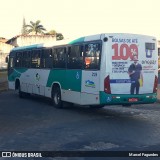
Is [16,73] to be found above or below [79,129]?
above

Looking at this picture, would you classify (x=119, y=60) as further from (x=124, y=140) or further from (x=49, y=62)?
(x=49, y=62)

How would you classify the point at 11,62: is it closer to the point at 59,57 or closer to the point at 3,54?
the point at 59,57

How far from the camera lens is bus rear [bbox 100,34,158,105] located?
12547mm

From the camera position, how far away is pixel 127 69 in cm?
1280

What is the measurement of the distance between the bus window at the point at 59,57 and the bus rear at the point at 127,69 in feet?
11.1

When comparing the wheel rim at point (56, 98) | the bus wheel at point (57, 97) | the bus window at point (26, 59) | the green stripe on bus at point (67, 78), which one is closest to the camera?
the green stripe on bus at point (67, 78)

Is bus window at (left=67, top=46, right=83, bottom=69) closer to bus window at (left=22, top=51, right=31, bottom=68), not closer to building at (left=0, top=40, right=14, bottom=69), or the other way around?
bus window at (left=22, top=51, right=31, bottom=68)

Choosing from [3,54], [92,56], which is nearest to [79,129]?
[92,56]

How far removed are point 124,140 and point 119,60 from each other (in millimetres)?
4089

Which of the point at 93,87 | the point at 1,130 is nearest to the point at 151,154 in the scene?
the point at 1,130

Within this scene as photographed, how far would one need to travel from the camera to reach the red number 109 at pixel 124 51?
1263 centimetres

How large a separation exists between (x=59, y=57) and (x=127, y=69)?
13.8ft

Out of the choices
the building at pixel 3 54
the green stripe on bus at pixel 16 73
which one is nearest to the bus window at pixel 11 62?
the green stripe on bus at pixel 16 73

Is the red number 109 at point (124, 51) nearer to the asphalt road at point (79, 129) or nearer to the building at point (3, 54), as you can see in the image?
the asphalt road at point (79, 129)
